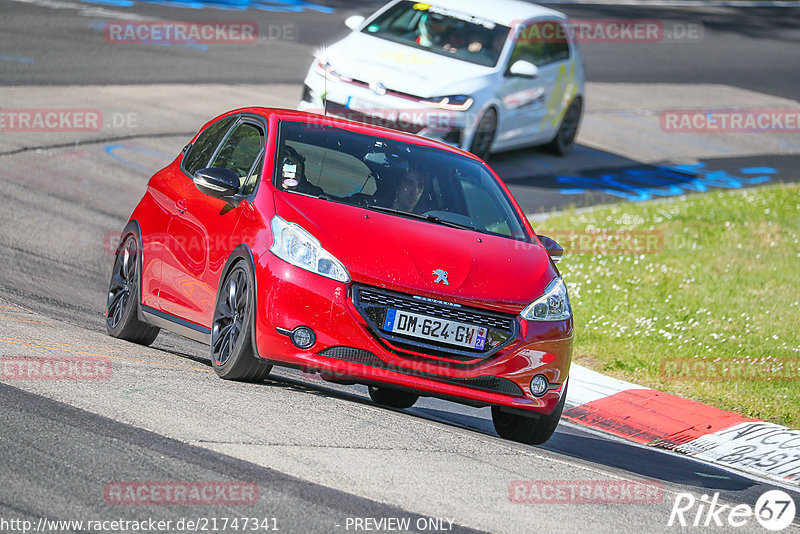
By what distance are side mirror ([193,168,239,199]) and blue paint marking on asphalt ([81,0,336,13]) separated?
17.3m

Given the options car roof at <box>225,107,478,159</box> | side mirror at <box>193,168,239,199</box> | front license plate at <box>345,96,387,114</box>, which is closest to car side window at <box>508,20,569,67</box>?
front license plate at <box>345,96,387,114</box>

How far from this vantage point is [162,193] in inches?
340

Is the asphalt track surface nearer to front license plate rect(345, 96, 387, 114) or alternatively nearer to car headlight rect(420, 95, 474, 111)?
front license plate rect(345, 96, 387, 114)

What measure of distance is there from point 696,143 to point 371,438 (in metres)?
16.0

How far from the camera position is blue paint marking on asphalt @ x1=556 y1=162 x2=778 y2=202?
17.0 m

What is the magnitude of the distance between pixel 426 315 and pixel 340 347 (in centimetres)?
49

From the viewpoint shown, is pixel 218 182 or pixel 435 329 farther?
pixel 218 182

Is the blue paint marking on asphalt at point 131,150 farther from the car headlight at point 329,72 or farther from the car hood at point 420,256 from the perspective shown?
the car hood at point 420,256

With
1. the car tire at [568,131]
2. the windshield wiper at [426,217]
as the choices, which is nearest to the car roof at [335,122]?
the windshield wiper at [426,217]

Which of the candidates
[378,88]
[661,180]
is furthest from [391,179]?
[661,180]

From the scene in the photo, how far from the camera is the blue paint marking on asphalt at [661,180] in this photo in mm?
16984

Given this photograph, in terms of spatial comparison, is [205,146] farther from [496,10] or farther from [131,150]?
[496,10]

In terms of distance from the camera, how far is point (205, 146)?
343 inches

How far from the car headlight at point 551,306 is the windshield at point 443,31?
8870 millimetres
